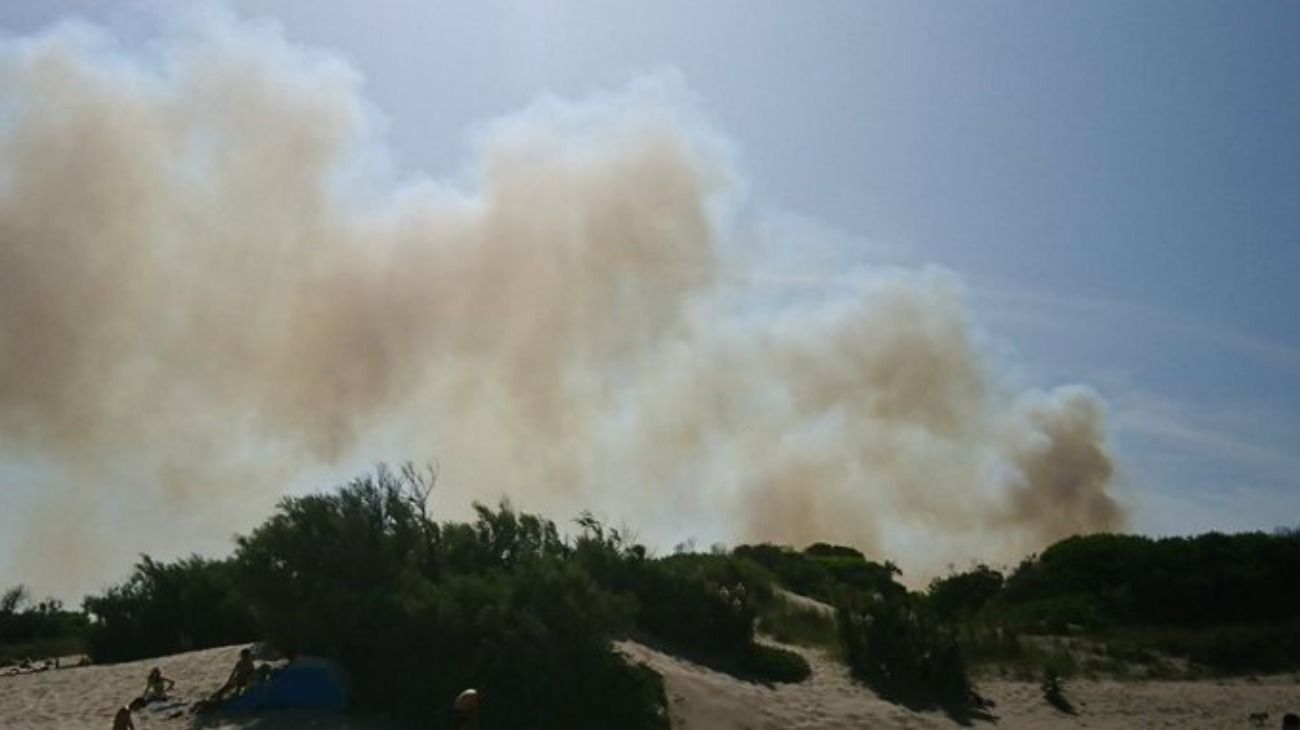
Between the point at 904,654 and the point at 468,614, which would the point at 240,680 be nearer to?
the point at 468,614

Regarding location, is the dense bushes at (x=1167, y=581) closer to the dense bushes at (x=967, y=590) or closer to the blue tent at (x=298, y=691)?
the dense bushes at (x=967, y=590)

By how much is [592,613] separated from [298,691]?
172 inches

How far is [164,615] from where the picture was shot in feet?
92.5

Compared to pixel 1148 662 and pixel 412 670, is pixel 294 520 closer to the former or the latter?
pixel 412 670

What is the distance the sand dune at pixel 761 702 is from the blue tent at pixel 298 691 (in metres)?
0.35

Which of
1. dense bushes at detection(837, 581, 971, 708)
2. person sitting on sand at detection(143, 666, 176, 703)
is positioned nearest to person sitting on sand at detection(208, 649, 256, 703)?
person sitting on sand at detection(143, 666, 176, 703)

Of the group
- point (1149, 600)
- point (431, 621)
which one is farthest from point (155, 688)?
point (1149, 600)

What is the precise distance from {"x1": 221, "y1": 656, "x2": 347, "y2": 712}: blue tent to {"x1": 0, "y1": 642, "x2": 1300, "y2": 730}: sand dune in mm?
353

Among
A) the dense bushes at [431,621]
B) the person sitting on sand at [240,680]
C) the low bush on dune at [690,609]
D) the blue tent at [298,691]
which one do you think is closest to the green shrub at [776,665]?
the low bush on dune at [690,609]

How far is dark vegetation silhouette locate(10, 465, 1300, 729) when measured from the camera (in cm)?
1978

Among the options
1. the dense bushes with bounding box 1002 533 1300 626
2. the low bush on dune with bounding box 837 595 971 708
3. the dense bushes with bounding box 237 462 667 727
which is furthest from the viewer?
the dense bushes with bounding box 1002 533 1300 626

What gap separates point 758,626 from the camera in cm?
2892

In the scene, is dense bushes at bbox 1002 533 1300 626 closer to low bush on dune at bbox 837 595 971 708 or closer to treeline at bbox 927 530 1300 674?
treeline at bbox 927 530 1300 674

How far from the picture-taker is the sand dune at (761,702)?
20453mm
